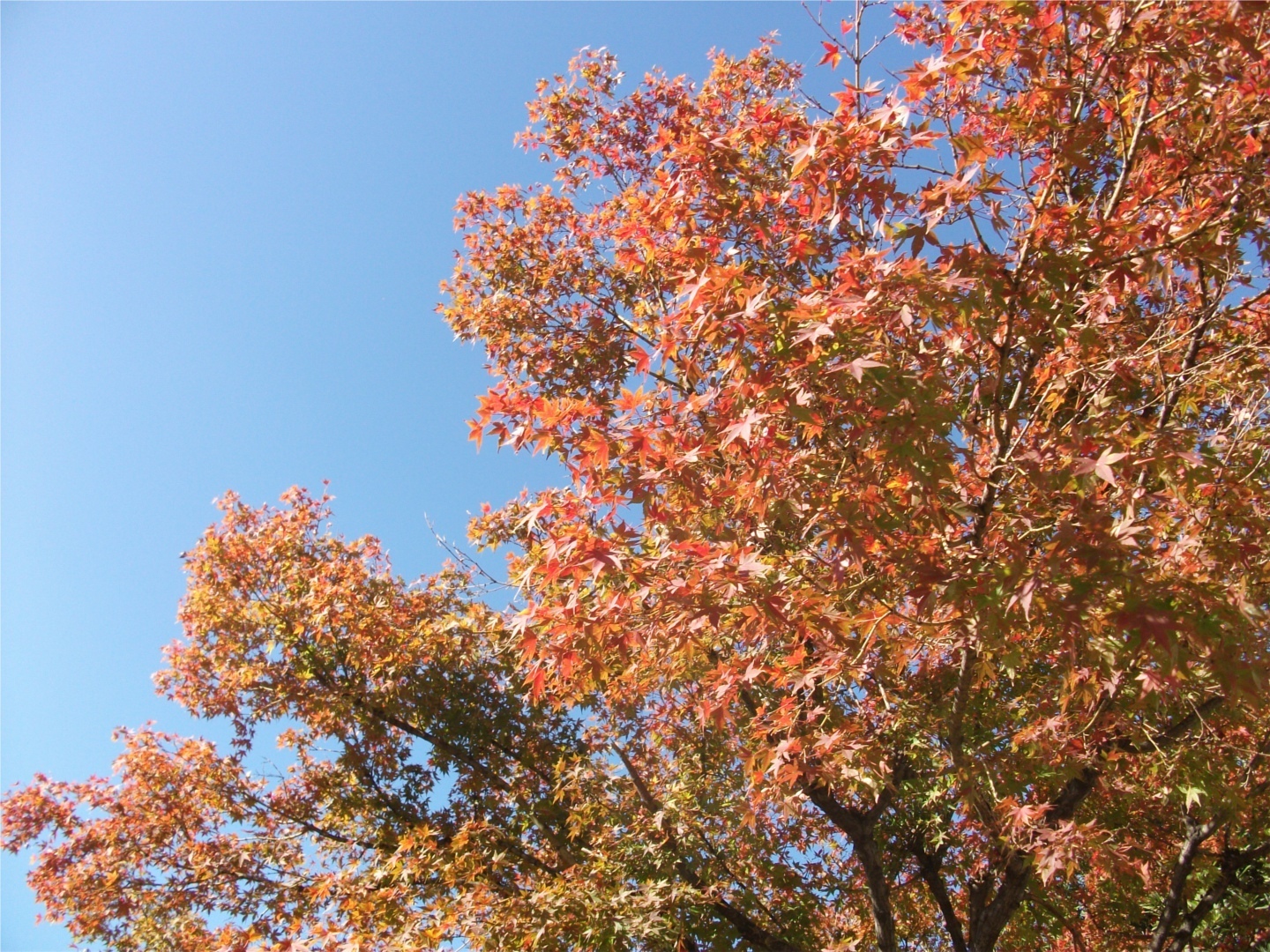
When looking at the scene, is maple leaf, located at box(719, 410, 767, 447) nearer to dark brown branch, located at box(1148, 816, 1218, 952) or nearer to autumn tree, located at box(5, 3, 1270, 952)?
autumn tree, located at box(5, 3, 1270, 952)

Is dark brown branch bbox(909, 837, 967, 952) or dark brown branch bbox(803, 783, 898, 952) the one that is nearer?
dark brown branch bbox(803, 783, 898, 952)

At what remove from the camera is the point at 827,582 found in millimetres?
4574

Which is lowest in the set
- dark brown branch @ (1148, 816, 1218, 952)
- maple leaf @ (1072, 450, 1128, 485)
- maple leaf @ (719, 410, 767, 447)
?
dark brown branch @ (1148, 816, 1218, 952)

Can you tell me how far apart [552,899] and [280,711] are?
14.7 ft

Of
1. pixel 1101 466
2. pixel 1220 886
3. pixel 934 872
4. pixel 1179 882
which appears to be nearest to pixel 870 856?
pixel 934 872

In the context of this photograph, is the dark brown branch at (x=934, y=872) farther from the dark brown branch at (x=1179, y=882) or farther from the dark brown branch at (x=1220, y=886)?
the dark brown branch at (x=1220, y=886)

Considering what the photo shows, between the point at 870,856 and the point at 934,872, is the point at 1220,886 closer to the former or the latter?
the point at 934,872

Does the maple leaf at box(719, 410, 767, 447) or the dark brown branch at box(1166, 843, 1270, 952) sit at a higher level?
the maple leaf at box(719, 410, 767, 447)

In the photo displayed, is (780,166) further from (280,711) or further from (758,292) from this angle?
(280,711)

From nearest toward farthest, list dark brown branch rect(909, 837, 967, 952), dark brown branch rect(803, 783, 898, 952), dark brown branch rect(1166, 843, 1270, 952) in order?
dark brown branch rect(803, 783, 898, 952)
dark brown branch rect(1166, 843, 1270, 952)
dark brown branch rect(909, 837, 967, 952)

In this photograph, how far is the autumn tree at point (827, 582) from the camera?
3.87 m

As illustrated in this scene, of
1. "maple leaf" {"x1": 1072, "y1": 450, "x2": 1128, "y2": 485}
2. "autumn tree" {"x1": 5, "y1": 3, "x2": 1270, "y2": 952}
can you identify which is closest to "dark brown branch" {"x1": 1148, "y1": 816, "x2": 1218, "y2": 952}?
"autumn tree" {"x1": 5, "y1": 3, "x2": 1270, "y2": 952}

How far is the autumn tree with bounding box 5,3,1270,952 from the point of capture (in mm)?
3865

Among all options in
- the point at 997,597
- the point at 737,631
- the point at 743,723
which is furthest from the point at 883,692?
the point at 743,723
